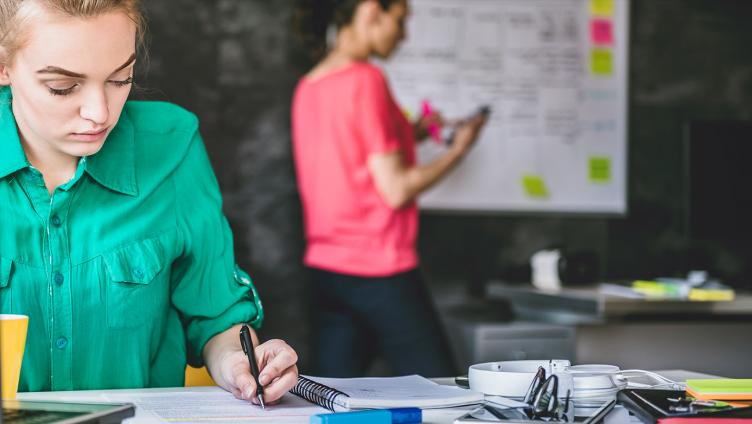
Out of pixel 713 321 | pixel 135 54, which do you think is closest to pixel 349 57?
pixel 713 321

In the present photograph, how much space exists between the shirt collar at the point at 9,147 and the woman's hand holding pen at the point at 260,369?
426mm

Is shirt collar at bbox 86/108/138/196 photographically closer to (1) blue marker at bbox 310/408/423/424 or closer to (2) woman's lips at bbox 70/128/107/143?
(2) woman's lips at bbox 70/128/107/143

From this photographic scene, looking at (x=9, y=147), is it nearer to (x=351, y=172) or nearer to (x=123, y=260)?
(x=123, y=260)

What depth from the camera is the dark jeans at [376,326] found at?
3.17 metres

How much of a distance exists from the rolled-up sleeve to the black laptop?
1.86 feet

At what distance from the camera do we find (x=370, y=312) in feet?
10.5

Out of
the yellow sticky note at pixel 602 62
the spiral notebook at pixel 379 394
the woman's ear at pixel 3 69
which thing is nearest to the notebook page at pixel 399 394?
the spiral notebook at pixel 379 394

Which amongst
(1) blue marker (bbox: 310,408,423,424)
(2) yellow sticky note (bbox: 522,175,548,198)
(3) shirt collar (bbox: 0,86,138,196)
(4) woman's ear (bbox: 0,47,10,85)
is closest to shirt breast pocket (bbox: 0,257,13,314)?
(3) shirt collar (bbox: 0,86,138,196)

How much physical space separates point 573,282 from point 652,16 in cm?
128

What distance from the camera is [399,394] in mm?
1339

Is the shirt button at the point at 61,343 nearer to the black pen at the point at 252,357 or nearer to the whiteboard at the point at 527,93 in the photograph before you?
the black pen at the point at 252,357

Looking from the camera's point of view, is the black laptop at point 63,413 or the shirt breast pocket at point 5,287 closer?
the black laptop at point 63,413

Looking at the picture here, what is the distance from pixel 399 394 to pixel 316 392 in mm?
114

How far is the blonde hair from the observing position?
4.62 feet
